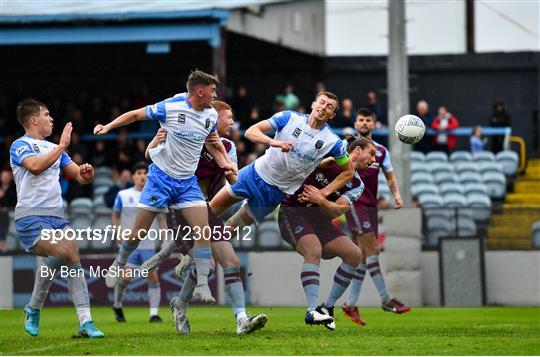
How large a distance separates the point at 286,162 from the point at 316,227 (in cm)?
81

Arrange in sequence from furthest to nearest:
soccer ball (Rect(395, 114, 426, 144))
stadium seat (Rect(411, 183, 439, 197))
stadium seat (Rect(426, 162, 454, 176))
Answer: stadium seat (Rect(426, 162, 454, 176)) → stadium seat (Rect(411, 183, 439, 197)) → soccer ball (Rect(395, 114, 426, 144))

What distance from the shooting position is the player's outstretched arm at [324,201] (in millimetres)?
13797

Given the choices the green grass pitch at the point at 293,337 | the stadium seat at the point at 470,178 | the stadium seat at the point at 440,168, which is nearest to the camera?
the green grass pitch at the point at 293,337

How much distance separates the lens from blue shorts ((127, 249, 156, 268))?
15508 millimetres

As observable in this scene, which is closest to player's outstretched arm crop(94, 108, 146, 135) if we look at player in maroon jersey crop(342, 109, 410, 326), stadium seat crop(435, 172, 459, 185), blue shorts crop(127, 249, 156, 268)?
blue shorts crop(127, 249, 156, 268)

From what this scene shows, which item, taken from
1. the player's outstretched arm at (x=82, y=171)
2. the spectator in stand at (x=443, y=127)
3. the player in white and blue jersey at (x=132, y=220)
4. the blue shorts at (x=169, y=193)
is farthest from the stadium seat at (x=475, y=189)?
the player's outstretched arm at (x=82, y=171)

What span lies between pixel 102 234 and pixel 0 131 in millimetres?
10379

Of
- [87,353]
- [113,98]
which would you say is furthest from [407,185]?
[87,353]

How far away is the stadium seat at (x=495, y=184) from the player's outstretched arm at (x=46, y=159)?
16002 millimetres

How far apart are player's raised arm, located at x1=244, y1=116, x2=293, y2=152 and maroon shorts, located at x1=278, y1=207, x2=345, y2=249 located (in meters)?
0.98

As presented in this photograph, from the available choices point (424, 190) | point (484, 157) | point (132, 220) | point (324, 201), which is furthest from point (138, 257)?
point (484, 157)

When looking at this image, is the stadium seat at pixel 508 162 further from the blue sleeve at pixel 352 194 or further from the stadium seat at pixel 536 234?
the blue sleeve at pixel 352 194

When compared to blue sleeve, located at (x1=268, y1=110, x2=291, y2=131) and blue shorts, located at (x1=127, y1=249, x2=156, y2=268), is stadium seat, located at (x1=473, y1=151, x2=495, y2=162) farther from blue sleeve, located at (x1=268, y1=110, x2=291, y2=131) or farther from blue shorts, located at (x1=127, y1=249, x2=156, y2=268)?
blue sleeve, located at (x1=268, y1=110, x2=291, y2=131)

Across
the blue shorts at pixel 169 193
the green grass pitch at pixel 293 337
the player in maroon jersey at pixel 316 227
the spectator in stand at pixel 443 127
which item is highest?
the spectator in stand at pixel 443 127
